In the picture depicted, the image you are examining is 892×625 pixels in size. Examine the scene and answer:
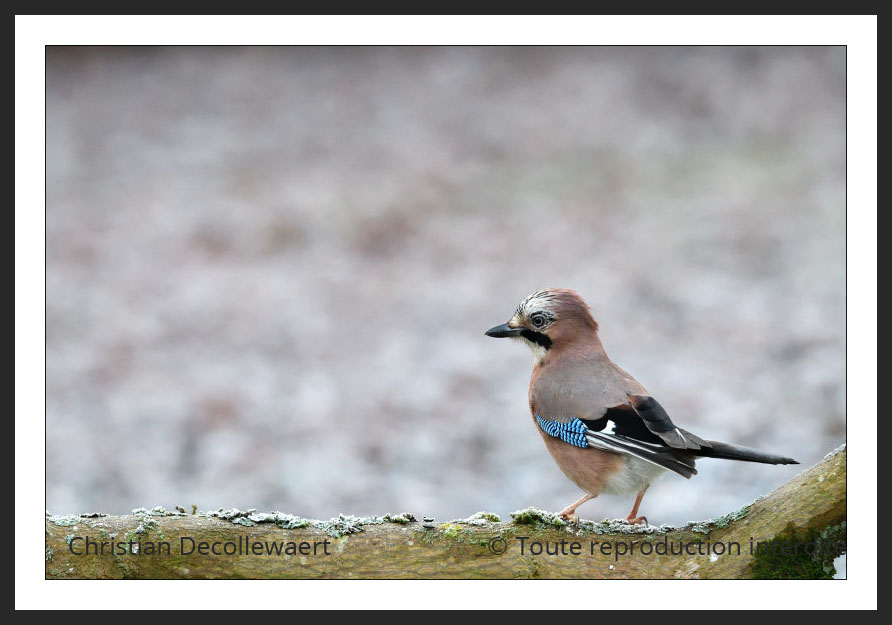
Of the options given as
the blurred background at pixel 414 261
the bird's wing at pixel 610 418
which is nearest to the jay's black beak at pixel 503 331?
the bird's wing at pixel 610 418

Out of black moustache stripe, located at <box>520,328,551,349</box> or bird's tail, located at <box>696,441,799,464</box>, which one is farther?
black moustache stripe, located at <box>520,328,551,349</box>

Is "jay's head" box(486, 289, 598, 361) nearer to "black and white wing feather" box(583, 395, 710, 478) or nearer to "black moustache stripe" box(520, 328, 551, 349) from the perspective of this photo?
"black moustache stripe" box(520, 328, 551, 349)

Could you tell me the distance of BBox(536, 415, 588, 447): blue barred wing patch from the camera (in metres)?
4.17

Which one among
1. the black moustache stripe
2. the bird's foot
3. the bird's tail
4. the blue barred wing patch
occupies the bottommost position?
the bird's foot

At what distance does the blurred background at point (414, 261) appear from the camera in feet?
25.3

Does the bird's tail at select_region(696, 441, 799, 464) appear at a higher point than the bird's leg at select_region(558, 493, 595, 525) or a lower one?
higher

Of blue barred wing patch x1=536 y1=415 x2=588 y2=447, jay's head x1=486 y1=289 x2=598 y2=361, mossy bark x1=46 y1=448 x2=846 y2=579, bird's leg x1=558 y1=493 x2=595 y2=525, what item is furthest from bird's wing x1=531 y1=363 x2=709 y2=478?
mossy bark x1=46 y1=448 x2=846 y2=579

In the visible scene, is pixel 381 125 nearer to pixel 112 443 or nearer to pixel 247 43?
pixel 112 443

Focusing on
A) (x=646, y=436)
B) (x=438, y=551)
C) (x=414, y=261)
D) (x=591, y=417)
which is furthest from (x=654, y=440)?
(x=414, y=261)

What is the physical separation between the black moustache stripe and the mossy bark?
3.09 ft

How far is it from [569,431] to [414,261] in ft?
25.9

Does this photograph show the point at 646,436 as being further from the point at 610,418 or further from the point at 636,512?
the point at 636,512

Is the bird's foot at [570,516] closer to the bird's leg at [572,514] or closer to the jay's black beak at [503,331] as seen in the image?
the bird's leg at [572,514]

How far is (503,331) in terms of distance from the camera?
14.3 ft
